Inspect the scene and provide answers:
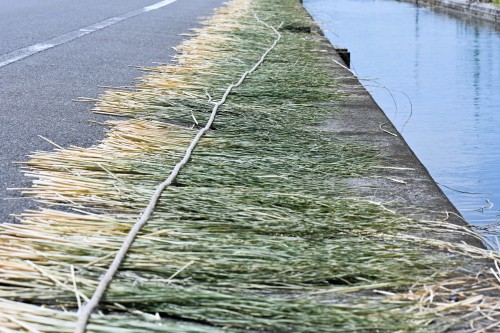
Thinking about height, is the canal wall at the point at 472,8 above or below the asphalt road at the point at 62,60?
below

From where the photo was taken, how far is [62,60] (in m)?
4.29

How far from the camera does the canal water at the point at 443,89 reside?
4664 mm

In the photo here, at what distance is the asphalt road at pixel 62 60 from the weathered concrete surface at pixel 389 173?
741 millimetres

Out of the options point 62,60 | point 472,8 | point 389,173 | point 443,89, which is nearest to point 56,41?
point 62,60

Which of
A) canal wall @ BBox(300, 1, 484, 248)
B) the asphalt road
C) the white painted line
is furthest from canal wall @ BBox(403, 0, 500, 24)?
canal wall @ BBox(300, 1, 484, 248)

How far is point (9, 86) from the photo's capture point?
3420 millimetres

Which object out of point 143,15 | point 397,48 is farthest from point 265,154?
point 397,48

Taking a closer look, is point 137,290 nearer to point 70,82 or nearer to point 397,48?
point 70,82

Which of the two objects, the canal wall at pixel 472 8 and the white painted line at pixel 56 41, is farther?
the canal wall at pixel 472 8

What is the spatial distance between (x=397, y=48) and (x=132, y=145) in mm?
7826

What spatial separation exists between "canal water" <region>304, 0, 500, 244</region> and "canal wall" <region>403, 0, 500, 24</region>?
21cm

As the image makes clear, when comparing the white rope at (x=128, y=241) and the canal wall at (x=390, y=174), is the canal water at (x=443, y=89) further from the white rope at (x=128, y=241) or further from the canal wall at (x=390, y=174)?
the white rope at (x=128, y=241)

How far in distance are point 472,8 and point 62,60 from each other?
1069 centimetres

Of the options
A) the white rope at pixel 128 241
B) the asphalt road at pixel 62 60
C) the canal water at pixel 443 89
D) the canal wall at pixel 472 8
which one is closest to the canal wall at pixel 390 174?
the canal water at pixel 443 89
